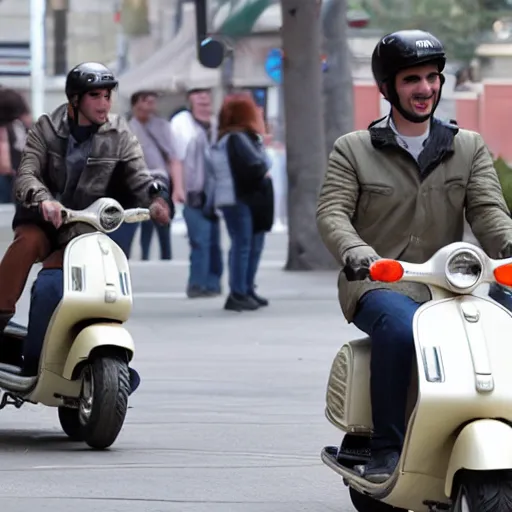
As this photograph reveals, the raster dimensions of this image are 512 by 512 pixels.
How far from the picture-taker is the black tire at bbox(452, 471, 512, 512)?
17.5ft

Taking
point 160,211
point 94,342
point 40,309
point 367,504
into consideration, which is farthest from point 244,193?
point 367,504

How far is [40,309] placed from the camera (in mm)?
8672

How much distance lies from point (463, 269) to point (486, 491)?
676 mm

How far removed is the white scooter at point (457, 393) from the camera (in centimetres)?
539

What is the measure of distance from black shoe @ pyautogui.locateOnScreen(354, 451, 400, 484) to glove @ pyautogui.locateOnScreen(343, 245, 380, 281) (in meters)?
0.61

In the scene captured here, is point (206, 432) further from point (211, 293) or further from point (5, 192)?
point (5, 192)

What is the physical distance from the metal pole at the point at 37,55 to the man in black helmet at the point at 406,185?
108ft

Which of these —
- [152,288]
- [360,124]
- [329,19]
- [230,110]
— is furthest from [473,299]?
[360,124]

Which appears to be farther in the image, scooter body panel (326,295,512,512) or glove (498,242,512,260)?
glove (498,242,512,260)

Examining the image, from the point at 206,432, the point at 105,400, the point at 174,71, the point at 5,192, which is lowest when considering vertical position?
the point at 5,192

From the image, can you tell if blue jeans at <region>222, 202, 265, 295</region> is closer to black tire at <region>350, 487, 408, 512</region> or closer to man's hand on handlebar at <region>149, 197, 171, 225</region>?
man's hand on handlebar at <region>149, 197, 171, 225</region>

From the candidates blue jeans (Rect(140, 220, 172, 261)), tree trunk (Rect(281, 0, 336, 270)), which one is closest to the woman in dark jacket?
tree trunk (Rect(281, 0, 336, 270))

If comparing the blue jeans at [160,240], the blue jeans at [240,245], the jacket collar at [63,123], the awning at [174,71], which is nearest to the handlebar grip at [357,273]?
the jacket collar at [63,123]

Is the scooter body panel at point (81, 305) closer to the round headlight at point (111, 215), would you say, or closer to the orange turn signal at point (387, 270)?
the round headlight at point (111, 215)
